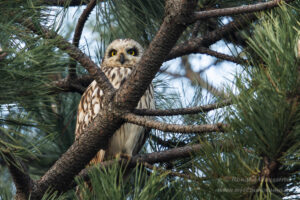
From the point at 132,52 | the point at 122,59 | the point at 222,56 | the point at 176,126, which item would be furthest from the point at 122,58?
the point at 176,126

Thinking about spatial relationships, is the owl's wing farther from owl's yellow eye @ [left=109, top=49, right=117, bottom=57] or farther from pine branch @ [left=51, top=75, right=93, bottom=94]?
owl's yellow eye @ [left=109, top=49, right=117, bottom=57]

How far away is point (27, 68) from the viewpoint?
1537 mm

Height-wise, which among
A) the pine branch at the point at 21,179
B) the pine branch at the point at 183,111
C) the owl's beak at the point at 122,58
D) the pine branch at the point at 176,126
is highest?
the owl's beak at the point at 122,58

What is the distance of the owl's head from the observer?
3.17 meters

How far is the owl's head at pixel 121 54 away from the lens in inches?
125

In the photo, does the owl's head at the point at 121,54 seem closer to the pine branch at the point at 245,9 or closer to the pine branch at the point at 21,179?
the pine branch at the point at 21,179

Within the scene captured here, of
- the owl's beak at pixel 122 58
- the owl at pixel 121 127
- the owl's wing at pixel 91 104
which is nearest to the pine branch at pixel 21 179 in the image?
the owl at pixel 121 127

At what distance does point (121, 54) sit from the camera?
10.4 ft

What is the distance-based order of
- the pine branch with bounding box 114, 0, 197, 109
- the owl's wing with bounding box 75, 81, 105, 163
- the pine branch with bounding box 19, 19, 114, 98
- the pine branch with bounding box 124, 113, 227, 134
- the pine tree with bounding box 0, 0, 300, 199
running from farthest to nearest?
the owl's wing with bounding box 75, 81, 105, 163 → the pine branch with bounding box 19, 19, 114, 98 → the pine branch with bounding box 114, 0, 197, 109 → the pine branch with bounding box 124, 113, 227, 134 → the pine tree with bounding box 0, 0, 300, 199

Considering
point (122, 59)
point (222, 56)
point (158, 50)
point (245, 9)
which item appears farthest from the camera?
point (122, 59)

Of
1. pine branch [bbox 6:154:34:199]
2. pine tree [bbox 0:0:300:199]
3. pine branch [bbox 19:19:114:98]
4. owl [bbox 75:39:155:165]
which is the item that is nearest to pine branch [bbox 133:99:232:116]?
pine tree [bbox 0:0:300:199]

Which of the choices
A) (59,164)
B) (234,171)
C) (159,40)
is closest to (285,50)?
(234,171)

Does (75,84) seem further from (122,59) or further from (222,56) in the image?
(222,56)

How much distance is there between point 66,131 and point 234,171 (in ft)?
6.45
